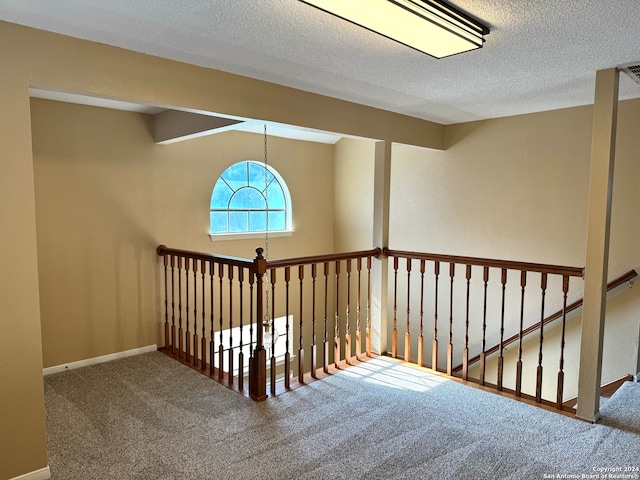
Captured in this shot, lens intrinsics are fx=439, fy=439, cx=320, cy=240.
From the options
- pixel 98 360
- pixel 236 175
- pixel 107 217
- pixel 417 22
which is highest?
pixel 417 22

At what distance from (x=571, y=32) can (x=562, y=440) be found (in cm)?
Answer: 215

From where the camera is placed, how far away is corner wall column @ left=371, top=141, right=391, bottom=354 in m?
3.94

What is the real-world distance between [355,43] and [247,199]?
3.23 metres

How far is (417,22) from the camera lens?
6.04 ft

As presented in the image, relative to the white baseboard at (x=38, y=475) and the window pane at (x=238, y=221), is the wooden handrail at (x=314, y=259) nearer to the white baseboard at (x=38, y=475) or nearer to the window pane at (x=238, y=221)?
the white baseboard at (x=38, y=475)

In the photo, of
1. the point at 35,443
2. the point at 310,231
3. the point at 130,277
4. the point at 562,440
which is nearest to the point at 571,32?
the point at 562,440

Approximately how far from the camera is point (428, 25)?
1.87 m

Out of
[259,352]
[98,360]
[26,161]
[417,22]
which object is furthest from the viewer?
[98,360]

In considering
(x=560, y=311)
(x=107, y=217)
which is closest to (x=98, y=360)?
(x=107, y=217)

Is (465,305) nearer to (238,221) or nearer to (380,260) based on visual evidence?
(380,260)

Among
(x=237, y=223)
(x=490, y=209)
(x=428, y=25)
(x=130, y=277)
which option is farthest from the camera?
(x=237, y=223)

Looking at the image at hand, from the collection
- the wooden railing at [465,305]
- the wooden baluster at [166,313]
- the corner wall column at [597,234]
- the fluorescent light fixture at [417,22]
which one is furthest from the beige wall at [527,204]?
the wooden baluster at [166,313]

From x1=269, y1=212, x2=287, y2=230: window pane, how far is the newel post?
2513 millimetres

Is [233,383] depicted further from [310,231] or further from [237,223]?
[310,231]
